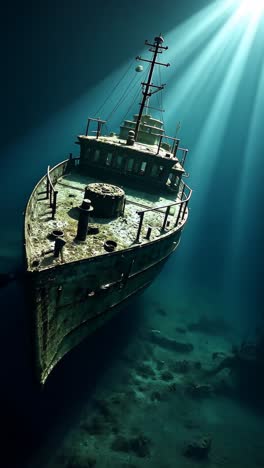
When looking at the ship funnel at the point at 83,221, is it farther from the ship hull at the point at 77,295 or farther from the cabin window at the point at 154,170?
the cabin window at the point at 154,170

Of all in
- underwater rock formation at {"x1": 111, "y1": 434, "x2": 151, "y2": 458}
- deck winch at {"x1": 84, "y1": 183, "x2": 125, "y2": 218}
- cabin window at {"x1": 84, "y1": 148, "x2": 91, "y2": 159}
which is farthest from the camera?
cabin window at {"x1": 84, "y1": 148, "x2": 91, "y2": 159}

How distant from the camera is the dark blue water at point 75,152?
11169 millimetres

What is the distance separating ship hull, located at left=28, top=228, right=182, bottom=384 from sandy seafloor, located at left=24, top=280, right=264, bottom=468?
4150 millimetres

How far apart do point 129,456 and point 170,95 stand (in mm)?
70513

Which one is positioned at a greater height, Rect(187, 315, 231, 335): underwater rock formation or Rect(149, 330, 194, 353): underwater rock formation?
Rect(149, 330, 194, 353): underwater rock formation

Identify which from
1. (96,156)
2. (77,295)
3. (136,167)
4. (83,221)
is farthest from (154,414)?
(96,156)

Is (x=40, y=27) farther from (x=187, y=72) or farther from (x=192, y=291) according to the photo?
(x=192, y=291)

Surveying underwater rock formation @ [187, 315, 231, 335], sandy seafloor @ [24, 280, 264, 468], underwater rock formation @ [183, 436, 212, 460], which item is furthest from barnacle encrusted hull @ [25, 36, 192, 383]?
underwater rock formation @ [187, 315, 231, 335]

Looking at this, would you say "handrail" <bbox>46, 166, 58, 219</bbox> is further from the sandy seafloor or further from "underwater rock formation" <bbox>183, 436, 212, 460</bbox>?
"underwater rock formation" <bbox>183, 436, 212, 460</bbox>

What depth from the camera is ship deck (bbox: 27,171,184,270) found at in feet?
24.4

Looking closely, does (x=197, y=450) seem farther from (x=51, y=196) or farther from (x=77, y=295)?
(x=51, y=196)

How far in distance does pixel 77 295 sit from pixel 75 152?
134 feet

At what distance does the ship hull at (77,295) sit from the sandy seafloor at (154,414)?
163 inches

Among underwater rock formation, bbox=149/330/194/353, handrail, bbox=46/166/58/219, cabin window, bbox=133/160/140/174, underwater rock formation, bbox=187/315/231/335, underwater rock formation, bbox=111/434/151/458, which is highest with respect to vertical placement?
cabin window, bbox=133/160/140/174
